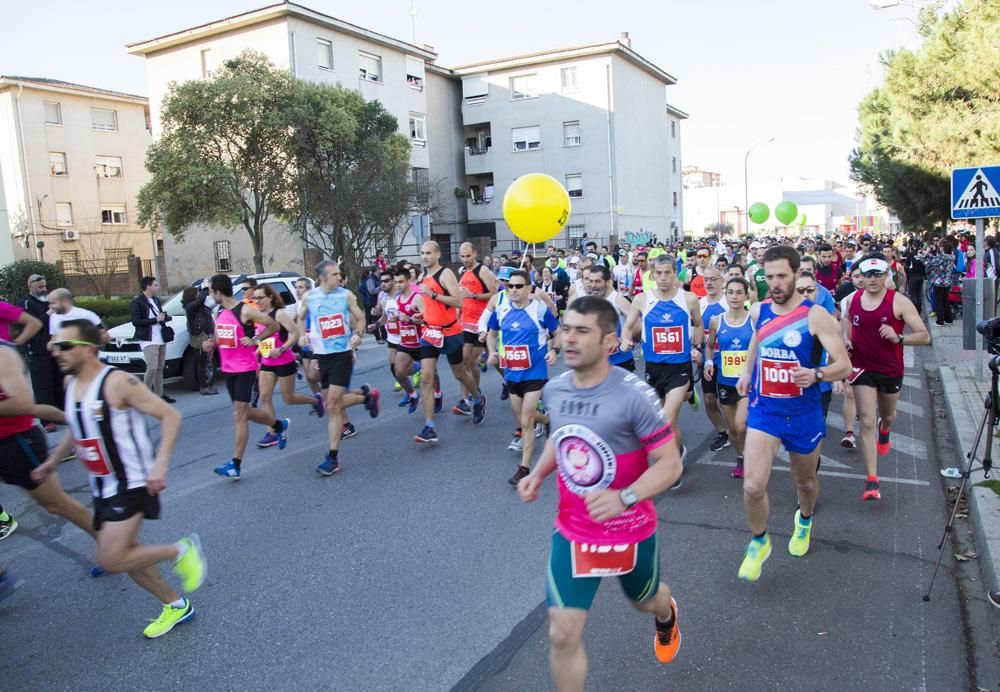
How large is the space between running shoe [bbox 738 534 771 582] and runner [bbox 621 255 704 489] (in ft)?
6.43

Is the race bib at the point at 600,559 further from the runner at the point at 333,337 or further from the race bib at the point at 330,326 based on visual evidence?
the race bib at the point at 330,326

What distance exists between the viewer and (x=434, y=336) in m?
8.93

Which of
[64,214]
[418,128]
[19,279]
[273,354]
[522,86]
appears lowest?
[273,354]

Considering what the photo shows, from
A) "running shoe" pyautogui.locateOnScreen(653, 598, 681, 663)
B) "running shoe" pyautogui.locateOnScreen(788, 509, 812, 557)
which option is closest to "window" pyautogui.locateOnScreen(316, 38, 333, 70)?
"running shoe" pyautogui.locateOnScreen(788, 509, 812, 557)

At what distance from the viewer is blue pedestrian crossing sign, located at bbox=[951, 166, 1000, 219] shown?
32.0ft

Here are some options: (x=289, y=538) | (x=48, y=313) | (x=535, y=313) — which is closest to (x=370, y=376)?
(x=48, y=313)

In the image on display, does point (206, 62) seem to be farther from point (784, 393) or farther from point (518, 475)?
point (784, 393)

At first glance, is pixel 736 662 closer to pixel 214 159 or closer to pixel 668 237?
pixel 214 159

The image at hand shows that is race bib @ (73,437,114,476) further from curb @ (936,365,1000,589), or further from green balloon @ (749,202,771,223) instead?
green balloon @ (749,202,771,223)

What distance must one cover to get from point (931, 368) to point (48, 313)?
12.9m

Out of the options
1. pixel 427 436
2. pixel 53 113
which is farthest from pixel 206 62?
pixel 427 436

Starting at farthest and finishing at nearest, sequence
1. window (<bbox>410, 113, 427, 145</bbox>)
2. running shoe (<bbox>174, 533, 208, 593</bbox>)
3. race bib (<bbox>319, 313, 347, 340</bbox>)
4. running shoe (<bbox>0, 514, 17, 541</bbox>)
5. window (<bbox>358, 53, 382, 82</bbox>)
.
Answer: window (<bbox>410, 113, 427, 145</bbox>) → window (<bbox>358, 53, 382, 82</bbox>) → race bib (<bbox>319, 313, 347, 340</bbox>) → running shoe (<bbox>0, 514, 17, 541</bbox>) → running shoe (<bbox>174, 533, 208, 593</bbox>)

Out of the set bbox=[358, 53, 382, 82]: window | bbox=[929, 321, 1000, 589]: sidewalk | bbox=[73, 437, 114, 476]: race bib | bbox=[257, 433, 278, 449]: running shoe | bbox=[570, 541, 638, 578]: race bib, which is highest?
bbox=[358, 53, 382, 82]: window

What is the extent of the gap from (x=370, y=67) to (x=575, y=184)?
13.2m
